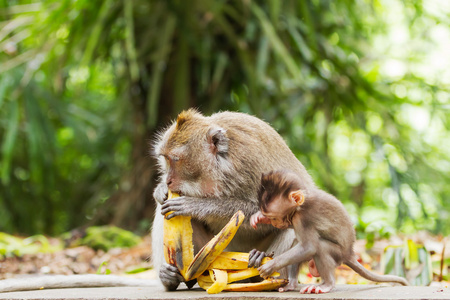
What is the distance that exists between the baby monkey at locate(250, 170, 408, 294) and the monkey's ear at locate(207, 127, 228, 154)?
443 millimetres

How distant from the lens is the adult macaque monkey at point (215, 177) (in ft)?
10.2

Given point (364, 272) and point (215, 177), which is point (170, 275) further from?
point (364, 272)

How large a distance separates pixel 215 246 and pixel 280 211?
15.5 inches

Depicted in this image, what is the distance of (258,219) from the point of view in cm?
293

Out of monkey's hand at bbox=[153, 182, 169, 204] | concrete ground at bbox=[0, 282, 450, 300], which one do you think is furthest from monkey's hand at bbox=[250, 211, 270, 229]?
monkey's hand at bbox=[153, 182, 169, 204]

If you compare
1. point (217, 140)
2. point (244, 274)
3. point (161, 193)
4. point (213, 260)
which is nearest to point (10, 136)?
point (161, 193)

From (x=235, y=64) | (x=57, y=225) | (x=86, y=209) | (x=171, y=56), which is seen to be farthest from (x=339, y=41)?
(x=57, y=225)

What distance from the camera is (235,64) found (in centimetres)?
748

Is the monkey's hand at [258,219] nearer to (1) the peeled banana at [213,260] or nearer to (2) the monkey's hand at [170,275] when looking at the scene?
(1) the peeled banana at [213,260]

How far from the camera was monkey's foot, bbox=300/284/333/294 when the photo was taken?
9.20 ft

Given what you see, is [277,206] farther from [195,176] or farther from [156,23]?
[156,23]

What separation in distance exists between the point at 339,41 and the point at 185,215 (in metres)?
5.35

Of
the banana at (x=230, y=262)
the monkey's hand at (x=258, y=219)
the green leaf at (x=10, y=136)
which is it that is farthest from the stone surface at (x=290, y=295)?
the green leaf at (x=10, y=136)

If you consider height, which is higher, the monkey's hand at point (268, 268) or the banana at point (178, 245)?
the banana at point (178, 245)
